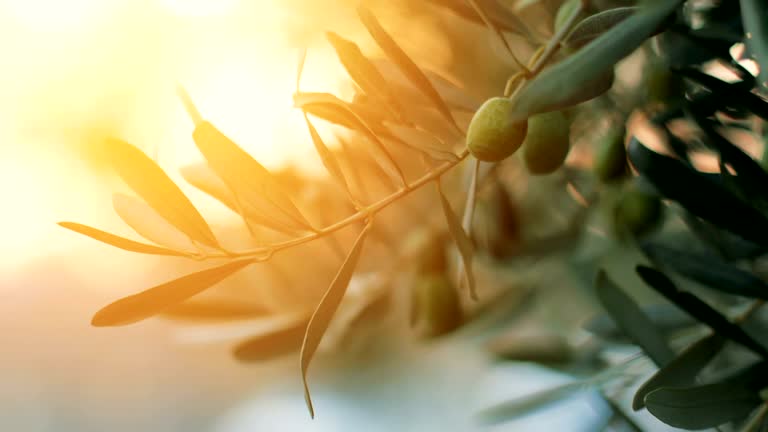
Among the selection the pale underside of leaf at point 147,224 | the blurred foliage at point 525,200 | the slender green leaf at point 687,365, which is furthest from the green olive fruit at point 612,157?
the pale underside of leaf at point 147,224

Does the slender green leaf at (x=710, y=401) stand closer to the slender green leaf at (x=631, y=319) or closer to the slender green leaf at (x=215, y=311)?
the slender green leaf at (x=631, y=319)

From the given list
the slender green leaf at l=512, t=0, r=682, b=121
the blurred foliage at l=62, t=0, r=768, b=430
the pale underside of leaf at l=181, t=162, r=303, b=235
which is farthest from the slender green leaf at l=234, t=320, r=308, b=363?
the slender green leaf at l=512, t=0, r=682, b=121

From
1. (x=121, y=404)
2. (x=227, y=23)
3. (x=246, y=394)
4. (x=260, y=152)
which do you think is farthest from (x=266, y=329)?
(x=121, y=404)

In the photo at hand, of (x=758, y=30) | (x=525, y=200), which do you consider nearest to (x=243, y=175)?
(x=758, y=30)

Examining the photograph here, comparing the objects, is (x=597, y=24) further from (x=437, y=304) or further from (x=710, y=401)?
(x=437, y=304)

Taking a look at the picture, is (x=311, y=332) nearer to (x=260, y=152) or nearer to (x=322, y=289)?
(x=322, y=289)

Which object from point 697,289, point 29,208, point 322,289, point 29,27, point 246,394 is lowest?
point 246,394
